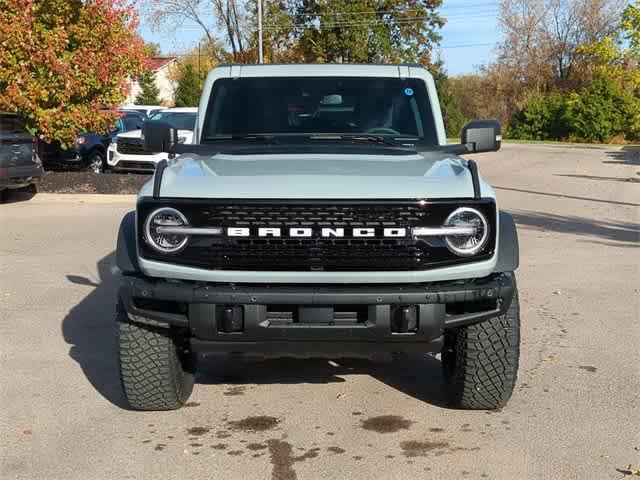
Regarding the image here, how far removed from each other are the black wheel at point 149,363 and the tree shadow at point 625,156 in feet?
89.4

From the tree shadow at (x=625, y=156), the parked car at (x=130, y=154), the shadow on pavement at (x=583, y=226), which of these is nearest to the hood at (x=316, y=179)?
the shadow on pavement at (x=583, y=226)

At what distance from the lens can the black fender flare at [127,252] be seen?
4.54m

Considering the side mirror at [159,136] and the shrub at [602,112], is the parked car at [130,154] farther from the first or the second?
the shrub at [602,112]

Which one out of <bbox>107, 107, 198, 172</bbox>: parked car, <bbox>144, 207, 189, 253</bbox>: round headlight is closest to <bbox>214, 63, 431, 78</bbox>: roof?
<bbox>144, 207, 189, 253</bbox>: round headlight

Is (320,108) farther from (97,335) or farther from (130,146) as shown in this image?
(130,146)

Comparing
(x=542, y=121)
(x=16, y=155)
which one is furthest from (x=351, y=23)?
(x=16, y=155)

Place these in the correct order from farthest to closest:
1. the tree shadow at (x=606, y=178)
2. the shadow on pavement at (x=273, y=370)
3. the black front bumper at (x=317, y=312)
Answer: the tree shadow at (x=606, y=178) → the shadow on pavement at (x=273, y=370) → the black front bumper at (x=317, y=312)

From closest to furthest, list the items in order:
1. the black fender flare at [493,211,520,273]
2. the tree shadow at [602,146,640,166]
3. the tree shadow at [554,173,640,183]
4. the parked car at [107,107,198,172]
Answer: the black fender flare at [493,211,520,273]
the parked car at [107,107,198,172]
the tree shadow at [554,173,640,183]
the tree shadow at [602,146,640,166]

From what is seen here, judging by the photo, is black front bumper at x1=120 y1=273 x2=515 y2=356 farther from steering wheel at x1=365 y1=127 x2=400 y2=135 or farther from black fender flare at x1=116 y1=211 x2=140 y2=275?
steering wheel at x1=365 y1=127 x2=400 y2=135

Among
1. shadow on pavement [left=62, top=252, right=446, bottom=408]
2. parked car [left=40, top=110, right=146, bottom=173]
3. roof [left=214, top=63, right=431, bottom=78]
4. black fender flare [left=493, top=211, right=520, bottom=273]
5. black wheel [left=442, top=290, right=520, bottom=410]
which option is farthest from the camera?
parked car [left=40, top=110, right=146, bottom=173]

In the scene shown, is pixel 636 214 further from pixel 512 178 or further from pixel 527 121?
pixel 527 121

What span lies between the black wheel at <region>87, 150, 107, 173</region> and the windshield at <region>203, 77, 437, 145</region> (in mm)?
16928

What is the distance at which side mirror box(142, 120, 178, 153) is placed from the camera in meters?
5.65

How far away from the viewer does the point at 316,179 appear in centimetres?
441
